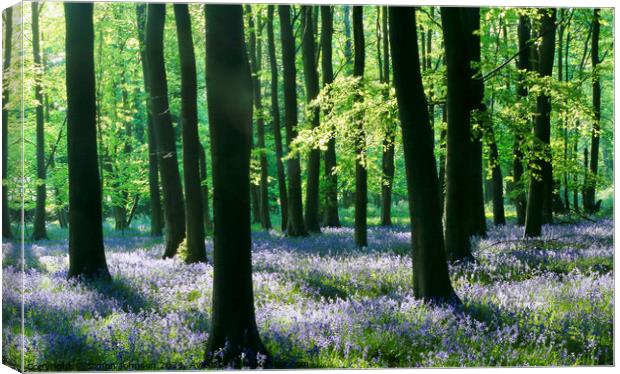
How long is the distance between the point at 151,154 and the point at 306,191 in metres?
2.64

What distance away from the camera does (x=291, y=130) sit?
10.8 metres

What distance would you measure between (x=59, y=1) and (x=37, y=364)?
4.11 m

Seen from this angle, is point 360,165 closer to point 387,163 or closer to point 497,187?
point 387,163

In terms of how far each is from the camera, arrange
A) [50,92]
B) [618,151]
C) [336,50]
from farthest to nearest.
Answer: [336,50] → [618,151] → [50,92]

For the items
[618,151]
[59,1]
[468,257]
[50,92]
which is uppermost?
[59,1]

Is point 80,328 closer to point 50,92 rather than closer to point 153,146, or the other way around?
point 50,92

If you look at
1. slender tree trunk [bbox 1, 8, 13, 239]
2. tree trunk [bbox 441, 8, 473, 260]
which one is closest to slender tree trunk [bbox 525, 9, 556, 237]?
tree trunk [bbox 441, 8, 473, 260]

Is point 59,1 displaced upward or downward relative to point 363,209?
upward

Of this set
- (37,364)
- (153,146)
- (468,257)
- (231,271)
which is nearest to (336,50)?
(153,146)

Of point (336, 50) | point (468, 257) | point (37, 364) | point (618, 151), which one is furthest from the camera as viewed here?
point (336, 50)

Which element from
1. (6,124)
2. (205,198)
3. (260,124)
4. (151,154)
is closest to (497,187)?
(260,124)

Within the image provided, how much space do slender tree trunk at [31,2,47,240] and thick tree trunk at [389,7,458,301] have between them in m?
4.10

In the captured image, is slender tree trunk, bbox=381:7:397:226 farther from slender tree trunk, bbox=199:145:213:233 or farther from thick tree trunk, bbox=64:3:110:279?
thick tree trunk, bbox=64:3:110:279

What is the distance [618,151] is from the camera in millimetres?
8633
